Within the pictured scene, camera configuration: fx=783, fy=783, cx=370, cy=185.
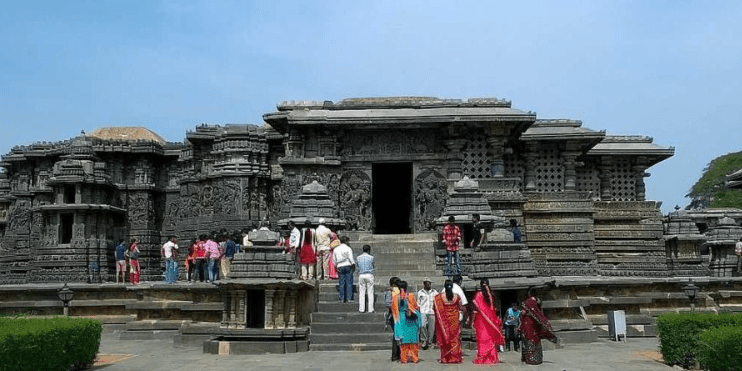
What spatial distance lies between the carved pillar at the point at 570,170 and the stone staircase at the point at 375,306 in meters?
7.15

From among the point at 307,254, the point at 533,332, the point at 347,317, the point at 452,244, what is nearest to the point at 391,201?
the point at 307,254

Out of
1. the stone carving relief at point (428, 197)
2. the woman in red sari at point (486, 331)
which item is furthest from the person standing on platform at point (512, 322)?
the stone carving relief at point (428, 197)

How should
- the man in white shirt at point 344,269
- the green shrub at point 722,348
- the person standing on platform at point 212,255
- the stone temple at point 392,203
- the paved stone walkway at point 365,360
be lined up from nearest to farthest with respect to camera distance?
the green shrub at point 722,348 → the paved stone walkway at point 365,360 → the man in white shirt at point 344,269 → the stone temple at point 392,203 → the person standing on platform at point 212,255

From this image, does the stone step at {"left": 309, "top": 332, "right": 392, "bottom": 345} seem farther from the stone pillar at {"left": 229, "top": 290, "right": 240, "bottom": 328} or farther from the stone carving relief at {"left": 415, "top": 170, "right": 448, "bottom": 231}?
the stone carving relief at {"left": 415, "top": 170, "right": 448, "bottom": 231}

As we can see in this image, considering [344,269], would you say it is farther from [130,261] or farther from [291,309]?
[130,261]

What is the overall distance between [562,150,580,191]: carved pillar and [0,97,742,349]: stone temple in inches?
2.6

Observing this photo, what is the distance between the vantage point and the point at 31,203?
3325 cm

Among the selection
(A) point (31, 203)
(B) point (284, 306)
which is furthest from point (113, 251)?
(B) point (284, 306)

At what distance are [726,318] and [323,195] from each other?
11133 mm

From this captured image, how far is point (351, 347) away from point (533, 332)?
3502mm

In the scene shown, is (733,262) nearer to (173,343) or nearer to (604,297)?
(604,297)

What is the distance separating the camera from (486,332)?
38.4ft

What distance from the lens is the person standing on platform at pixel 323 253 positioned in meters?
17.3

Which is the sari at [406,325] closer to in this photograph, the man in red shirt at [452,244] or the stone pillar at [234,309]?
the stone pillar at [234,309]
